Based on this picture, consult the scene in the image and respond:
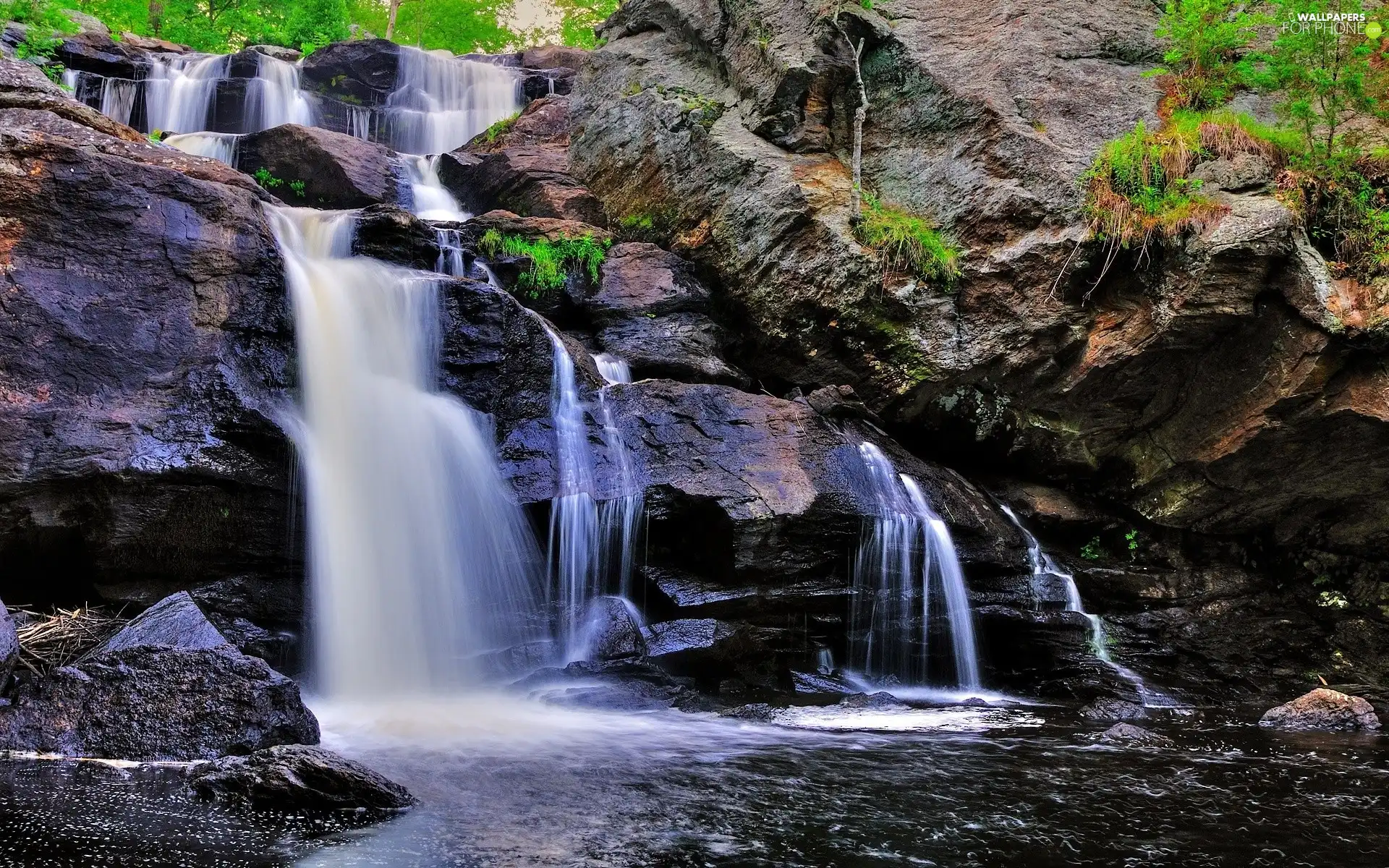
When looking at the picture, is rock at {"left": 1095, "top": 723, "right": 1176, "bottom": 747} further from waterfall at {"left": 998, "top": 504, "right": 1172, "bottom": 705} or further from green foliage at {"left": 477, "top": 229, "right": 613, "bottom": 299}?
green foliage at {"left": 477, "top": 229, "right": 613, "bottom": 299}

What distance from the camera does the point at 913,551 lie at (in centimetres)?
945

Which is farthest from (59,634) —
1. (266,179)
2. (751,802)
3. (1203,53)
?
(1203,53)

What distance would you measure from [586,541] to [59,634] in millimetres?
4316

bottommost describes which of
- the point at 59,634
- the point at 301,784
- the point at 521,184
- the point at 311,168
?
the point at 301,784

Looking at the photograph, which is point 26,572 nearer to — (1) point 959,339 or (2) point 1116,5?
(1) point 959,339

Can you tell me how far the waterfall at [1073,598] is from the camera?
9094 mm

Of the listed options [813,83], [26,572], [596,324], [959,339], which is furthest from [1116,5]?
[26,572]

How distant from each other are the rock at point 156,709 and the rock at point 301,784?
86 centimetres

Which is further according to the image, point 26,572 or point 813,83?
point 813,83

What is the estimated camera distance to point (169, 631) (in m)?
5.84

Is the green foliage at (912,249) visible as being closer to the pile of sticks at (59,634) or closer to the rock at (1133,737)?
the rock at (1133,737)

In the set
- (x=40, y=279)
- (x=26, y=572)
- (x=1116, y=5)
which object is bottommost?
(x=26, y=572)

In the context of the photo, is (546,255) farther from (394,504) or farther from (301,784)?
(301,784)

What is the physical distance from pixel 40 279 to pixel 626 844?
23.1 ft
